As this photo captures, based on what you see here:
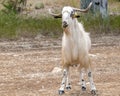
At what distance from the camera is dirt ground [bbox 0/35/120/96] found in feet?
31.0

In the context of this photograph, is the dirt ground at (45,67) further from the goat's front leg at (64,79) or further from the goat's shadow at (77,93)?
the goat's front leg at (64,79)

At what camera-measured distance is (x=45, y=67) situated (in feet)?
38.2

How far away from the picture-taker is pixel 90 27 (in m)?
16.1

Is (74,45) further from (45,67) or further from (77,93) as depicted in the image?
(45,67)

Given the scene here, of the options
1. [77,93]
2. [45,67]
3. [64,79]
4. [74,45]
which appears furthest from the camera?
[45,67]

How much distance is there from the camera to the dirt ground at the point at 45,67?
31.0ft

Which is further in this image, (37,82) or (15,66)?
(15,66)

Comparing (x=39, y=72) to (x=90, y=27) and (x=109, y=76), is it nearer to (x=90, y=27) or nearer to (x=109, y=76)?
(x=109, y=76)

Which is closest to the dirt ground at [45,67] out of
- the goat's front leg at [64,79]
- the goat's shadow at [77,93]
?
the goat's shadow at [77,93]

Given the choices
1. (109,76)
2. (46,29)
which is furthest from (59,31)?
(109,76)

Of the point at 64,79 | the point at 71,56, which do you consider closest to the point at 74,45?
the point at 71,56

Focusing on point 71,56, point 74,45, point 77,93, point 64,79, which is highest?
point 74,45

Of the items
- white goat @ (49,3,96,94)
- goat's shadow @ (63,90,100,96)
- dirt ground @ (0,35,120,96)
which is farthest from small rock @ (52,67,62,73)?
white goat @ (49,3,96,94)

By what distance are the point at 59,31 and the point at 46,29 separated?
0.39m
